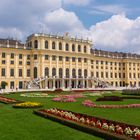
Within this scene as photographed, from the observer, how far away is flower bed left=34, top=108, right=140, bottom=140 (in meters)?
10.2

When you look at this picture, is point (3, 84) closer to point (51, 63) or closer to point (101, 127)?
point (51, 63)

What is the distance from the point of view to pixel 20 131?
13.0 m

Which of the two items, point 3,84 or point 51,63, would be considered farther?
point 51,63

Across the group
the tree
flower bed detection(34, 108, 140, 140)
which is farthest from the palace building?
flower bed detection(34, 108, 140, 140)

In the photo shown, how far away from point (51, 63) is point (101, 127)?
193ft

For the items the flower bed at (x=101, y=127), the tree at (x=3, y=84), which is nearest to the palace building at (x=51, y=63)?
the tree at (x=3, y=84)

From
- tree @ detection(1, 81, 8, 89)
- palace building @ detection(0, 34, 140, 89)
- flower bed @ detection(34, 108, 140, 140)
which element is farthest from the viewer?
palace building @ detection(0, 34, 140, 89)

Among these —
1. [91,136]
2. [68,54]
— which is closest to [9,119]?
[91,136]

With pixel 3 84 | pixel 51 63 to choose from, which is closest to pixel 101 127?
pixel 3 84

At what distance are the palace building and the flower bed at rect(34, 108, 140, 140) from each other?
51.4 m

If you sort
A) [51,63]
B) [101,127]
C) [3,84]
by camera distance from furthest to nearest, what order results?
[51,63], [3,84], [101,127]

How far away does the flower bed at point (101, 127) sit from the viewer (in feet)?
33.6

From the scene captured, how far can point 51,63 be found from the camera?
70.1 m

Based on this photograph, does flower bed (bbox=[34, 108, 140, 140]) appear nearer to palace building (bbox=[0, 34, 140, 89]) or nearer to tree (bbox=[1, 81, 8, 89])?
tree (bbox=[1, 81, 8, 89])
